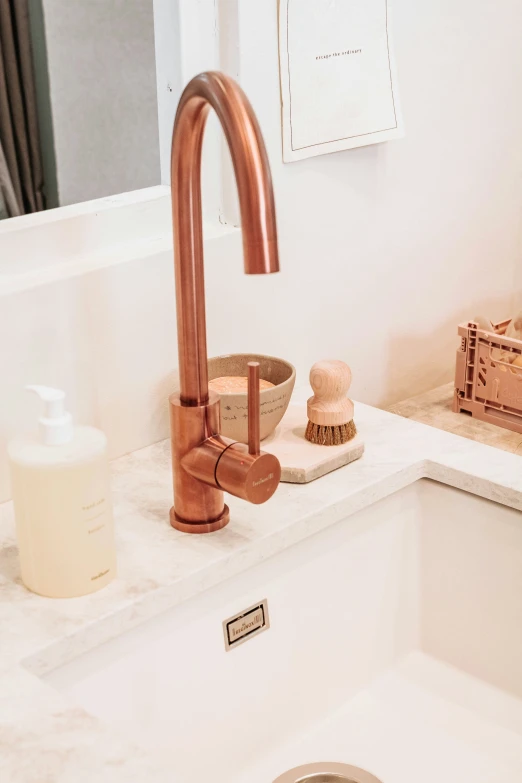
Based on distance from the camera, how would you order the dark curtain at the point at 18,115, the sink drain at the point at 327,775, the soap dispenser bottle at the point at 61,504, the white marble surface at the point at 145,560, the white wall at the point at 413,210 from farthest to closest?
the dark curtain at the point at 18,115
the white wall at the point at 413,210
the sink drain at the point at 327,775
the soap dispenser bottle at the point at 61,504
the white marble surface at the point at 145,560

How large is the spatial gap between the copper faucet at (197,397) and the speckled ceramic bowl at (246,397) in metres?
0.08

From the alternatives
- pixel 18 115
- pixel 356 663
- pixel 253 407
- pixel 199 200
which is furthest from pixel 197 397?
pixel 18 115

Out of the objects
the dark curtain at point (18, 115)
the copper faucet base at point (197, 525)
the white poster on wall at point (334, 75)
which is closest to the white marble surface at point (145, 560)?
the copper faucet base at point (197, 525)

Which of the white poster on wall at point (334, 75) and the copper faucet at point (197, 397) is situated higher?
the white poster on wall at point (334, 75)

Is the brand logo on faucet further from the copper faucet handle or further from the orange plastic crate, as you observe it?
the orange plastic crate

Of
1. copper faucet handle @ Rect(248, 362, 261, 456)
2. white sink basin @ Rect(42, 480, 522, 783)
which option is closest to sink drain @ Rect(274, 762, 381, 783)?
white sink basin @ Rect(42, 480, 522, 783)

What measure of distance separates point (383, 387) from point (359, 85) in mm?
397

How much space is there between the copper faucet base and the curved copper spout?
0.37ft

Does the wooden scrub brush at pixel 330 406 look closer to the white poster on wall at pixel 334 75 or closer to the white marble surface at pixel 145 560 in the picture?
the white marble surface at pixel 145 560

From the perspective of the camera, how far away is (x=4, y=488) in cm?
93

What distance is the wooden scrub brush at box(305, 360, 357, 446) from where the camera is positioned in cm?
97

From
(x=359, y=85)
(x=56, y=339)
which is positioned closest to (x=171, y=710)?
(x=56, y=339)

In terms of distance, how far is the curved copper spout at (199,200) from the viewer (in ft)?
2.15

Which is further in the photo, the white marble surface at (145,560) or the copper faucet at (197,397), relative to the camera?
the copper faucet at (197,397)
